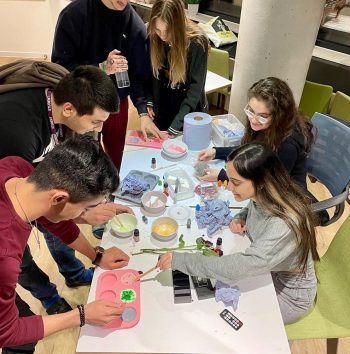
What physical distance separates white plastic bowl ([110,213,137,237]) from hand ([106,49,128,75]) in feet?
3.19

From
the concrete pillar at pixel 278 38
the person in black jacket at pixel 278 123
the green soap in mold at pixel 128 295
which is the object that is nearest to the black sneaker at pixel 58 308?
the green soap in mold at pixel 128 295

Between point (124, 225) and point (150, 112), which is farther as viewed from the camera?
point (150, 112)

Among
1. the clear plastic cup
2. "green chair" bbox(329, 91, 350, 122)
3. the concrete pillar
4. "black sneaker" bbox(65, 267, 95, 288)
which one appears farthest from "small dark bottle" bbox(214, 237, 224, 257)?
"green chair" bbox(329, 91, 350, 122)

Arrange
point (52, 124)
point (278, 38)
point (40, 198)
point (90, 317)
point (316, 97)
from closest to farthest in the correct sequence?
point (40, 198)
point (90, 317)
point (52, 124)
point (278, 38)
point (316, 97)

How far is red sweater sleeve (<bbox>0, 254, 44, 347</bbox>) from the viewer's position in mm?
1080

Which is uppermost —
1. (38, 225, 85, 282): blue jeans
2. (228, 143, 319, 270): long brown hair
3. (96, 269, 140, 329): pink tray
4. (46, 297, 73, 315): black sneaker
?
(228, 143, 319, 270): long brown hair

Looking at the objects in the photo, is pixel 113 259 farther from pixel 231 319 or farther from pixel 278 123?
pixel 278 123

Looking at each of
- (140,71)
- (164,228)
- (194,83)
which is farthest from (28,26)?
(164,228)

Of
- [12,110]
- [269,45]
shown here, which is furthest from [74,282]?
[269,45]

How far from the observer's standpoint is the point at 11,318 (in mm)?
1143

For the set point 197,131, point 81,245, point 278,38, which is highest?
point 278,38

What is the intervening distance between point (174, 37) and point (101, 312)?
5.37 ft

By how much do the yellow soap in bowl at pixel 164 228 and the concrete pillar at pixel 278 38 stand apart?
1.55 meters

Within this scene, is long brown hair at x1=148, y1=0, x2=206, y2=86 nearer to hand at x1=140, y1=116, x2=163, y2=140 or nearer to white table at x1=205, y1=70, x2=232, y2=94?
hand at x1=140, y1=116, x2=163, y2=140
